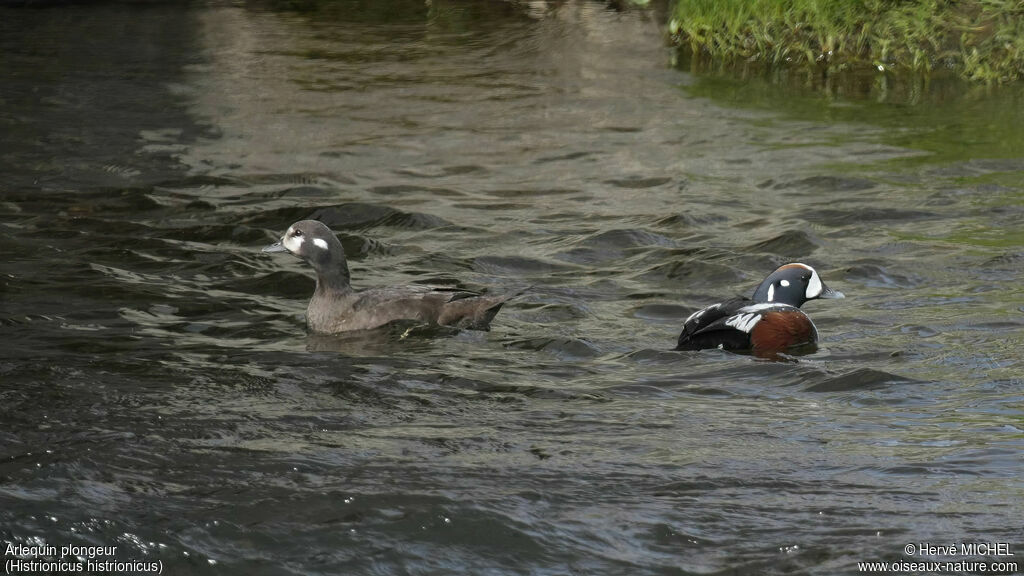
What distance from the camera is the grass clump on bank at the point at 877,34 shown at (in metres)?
16.1

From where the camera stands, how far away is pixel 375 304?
851 cm

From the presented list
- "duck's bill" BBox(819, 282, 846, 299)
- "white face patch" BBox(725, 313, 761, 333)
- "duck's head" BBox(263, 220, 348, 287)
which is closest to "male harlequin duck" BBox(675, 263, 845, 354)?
"white face patch" BBox(725, 313, 761, 333)

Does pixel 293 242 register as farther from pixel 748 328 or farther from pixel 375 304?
pixel 748 328

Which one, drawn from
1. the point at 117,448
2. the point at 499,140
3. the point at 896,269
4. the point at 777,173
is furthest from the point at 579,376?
the point at 499,140

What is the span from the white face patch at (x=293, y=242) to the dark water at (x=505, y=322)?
15.8 inches

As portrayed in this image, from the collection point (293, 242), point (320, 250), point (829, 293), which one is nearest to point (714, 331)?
point (829, 293)

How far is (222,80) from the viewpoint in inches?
690

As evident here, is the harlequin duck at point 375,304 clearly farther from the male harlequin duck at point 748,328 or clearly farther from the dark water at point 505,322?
the male harlequin duck at point 748,328

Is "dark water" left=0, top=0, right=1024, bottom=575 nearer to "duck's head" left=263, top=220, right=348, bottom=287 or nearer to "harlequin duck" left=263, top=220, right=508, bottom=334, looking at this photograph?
"harlequin duck" left=263, top=220, right=508, bottom=334

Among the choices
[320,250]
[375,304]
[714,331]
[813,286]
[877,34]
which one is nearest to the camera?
[714,331]

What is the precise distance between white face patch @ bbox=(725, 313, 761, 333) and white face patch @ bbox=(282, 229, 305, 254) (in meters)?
2.77

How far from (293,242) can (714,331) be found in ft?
9.14

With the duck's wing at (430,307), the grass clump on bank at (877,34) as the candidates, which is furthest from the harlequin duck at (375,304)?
the grass clump on bank at (877,34)

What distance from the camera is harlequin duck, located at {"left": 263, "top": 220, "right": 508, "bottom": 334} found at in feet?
27.4
